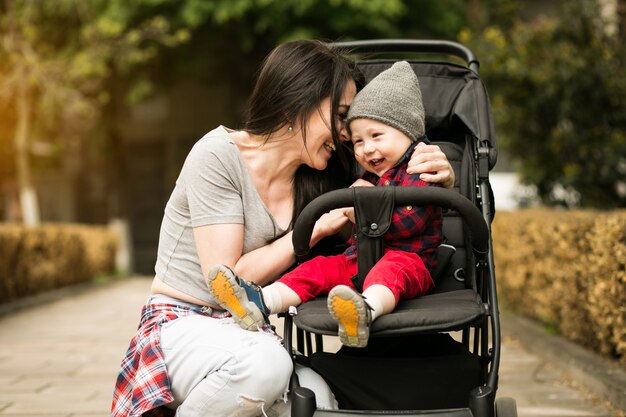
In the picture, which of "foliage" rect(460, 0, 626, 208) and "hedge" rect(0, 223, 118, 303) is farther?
"hedge" rect(0, 223, 118, 303)

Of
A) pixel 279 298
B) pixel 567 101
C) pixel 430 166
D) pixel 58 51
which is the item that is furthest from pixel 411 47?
pixel 58 51

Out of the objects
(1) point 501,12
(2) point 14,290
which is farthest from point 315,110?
(1) point 501,12

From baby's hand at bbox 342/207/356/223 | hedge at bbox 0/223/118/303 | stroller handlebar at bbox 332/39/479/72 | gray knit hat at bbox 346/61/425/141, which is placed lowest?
hedge at bbox 0/223/118/303

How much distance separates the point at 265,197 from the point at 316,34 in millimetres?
11692

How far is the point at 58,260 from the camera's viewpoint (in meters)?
12.4

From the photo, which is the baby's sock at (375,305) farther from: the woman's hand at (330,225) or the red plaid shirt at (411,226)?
the woman's hand at (330,225)

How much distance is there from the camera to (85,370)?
5.90m

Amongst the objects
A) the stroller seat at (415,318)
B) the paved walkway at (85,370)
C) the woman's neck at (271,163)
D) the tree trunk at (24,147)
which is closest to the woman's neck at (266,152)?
the woman's neck at (271,163)

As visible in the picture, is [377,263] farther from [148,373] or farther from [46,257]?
[46,257]

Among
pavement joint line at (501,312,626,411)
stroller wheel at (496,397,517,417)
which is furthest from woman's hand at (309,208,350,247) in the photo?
pavement joint line at (501,312,626,411)

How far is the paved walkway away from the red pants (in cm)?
196

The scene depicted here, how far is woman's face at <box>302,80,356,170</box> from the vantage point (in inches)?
120

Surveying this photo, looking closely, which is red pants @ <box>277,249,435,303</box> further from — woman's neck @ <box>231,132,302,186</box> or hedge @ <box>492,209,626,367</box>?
hedge @ <box>492,209,626,367</box>

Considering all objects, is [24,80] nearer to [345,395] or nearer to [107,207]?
[107,207]
